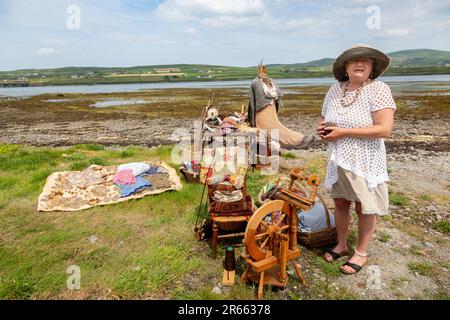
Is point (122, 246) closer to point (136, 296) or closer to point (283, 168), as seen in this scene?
point (136, 296)

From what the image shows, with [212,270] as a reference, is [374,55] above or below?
above

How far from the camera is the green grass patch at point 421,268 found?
4070mm

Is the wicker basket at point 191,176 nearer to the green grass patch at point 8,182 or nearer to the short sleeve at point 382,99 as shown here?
the green grass patch at point 8,182

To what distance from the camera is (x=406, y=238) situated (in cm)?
500

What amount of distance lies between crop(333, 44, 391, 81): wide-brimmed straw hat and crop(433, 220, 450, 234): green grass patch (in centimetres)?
329

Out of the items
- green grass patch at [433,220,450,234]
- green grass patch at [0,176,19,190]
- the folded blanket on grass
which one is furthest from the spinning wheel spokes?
green grass patch at [0,176,19,190]

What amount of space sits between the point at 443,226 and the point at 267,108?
4445 millimetres

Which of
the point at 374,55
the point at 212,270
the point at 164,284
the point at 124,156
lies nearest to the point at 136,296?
the point at 164,284

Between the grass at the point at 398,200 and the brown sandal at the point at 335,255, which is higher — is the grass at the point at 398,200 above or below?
above

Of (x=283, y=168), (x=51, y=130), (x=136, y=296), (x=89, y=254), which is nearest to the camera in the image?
(x=136, y=296)

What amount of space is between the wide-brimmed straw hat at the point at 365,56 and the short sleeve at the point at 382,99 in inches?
12.8

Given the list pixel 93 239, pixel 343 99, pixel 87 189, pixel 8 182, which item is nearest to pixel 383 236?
pixel 343 99

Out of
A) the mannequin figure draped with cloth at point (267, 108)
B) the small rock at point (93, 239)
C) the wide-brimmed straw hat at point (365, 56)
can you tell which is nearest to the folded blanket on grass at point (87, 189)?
the small rock at point (93, 239)
